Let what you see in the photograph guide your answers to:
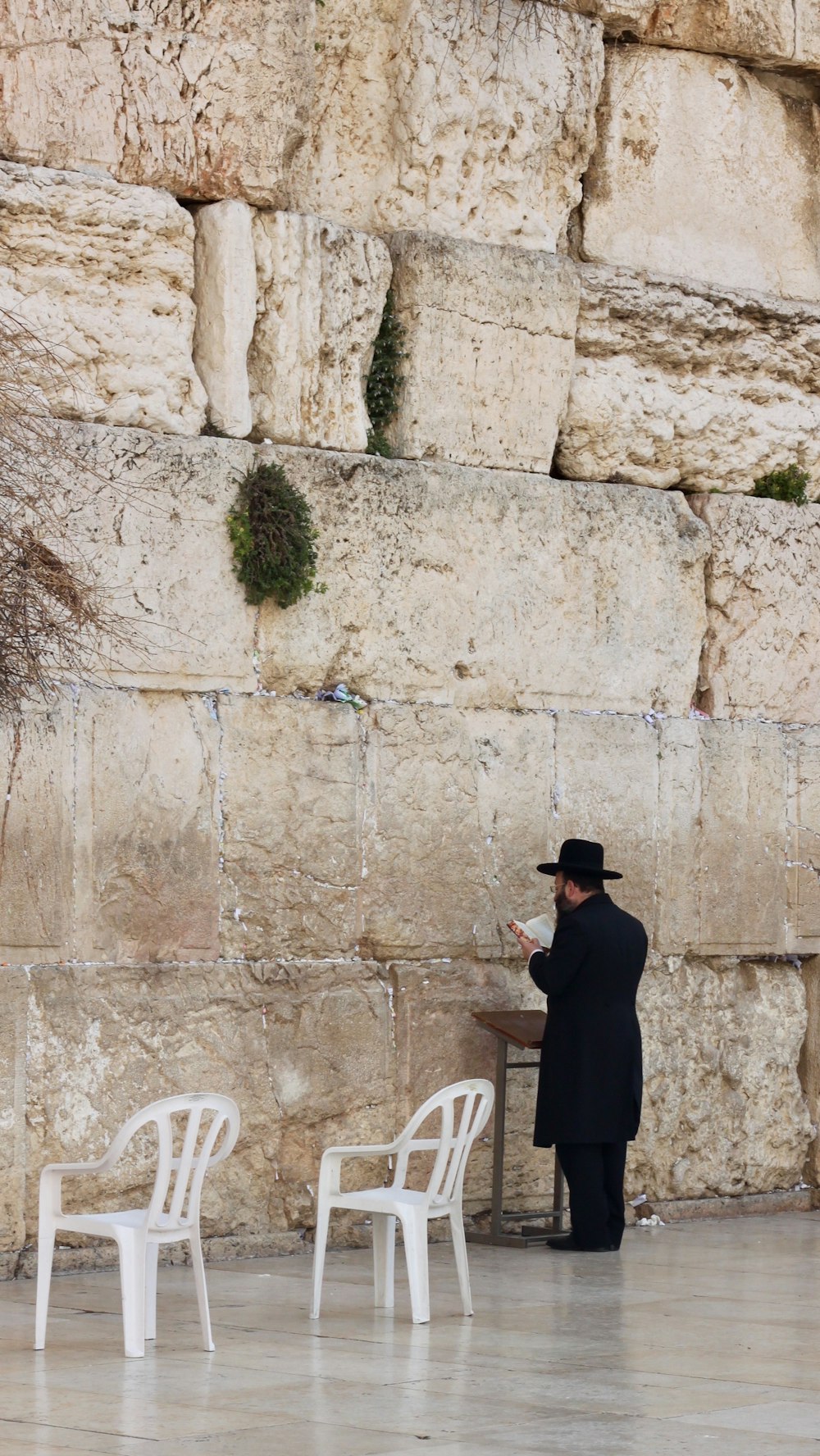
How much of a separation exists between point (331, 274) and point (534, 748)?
6.83 feet

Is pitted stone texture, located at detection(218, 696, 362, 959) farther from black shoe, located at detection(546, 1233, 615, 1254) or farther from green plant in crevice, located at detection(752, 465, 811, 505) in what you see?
green plant in crevice, located at detection(752, 465, 811, 505)

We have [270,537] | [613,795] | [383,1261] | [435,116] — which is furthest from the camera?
[613,795]

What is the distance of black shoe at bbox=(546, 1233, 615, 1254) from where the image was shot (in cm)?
841

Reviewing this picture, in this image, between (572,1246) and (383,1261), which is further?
(572,1246)

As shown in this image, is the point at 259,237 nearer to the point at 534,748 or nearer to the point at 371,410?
the point at 371,410

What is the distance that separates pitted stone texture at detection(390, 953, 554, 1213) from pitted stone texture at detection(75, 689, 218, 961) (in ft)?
3.10

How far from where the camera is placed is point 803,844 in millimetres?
10047

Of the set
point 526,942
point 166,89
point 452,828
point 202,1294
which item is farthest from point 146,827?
point 166,89

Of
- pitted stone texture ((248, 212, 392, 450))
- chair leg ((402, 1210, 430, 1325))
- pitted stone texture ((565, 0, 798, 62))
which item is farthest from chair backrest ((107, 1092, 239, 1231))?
pitted stone texture ((565, 0, 798, 62))

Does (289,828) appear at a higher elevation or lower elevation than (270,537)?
lower

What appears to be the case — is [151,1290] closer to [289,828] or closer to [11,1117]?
[11,1117]

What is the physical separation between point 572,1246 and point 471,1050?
862 mm

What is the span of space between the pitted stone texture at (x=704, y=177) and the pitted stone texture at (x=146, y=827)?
319cm

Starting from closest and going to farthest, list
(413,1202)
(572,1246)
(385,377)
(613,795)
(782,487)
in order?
(413,1202)
(572,1246)
(385,377)
(613,795)
(782,487)
